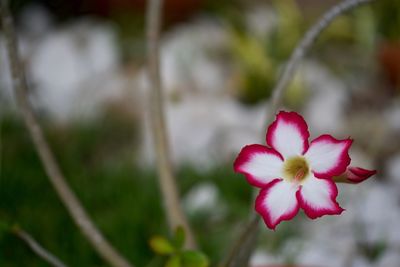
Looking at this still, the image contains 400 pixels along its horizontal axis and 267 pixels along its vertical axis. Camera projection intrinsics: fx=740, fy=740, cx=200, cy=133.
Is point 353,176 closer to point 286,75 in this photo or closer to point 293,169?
point 293,169

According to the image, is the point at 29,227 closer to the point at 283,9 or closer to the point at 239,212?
the point at 239,212

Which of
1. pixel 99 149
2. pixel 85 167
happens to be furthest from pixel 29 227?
pixel 99 149

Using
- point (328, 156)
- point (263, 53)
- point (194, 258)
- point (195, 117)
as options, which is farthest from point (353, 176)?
point (263, 53)

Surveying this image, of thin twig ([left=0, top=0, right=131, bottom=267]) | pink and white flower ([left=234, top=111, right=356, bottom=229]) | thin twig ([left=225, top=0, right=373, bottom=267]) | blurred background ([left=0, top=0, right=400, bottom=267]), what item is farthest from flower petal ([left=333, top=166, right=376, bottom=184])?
blurred background ([left=0, top=0, right=400, bottom=267])

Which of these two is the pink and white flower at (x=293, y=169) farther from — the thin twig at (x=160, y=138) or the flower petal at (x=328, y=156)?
the thin twig at (x=160, y=138)

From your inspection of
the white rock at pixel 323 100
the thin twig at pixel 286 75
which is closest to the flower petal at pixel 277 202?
the thin twig at pixel 286 75

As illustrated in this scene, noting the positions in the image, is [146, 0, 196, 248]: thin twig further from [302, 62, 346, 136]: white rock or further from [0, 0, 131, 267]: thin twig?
[302, 62, 346, 136]: white rock
